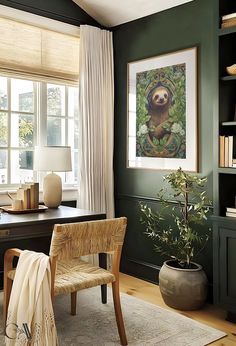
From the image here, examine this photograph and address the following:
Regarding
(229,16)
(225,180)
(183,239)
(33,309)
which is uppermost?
(229,16)

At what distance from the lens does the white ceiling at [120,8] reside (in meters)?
3.77

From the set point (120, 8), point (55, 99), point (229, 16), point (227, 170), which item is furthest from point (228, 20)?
point (55, 99)

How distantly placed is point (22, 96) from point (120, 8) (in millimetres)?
1266

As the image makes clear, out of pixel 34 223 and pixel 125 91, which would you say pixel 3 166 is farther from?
pixel 125 91

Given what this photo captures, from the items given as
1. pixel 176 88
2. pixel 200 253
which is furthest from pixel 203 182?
pixel 176 88

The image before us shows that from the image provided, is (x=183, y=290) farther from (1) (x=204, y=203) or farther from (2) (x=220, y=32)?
(2) (x=220, y=32)

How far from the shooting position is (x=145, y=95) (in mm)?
4008

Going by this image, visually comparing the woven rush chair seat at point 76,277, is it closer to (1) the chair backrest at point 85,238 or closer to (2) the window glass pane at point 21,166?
(1) the chair backrest at point 85,238

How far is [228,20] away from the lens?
3.05m

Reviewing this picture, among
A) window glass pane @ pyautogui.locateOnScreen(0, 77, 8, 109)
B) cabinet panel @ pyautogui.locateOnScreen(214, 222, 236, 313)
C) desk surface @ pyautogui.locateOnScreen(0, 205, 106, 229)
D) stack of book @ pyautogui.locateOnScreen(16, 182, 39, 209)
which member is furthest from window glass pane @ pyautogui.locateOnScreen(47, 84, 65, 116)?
cabinet panel @ pyautogui.locateOnScreen(214, 222, 236, 313)

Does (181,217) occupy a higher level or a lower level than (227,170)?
lower

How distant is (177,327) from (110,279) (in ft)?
2.16

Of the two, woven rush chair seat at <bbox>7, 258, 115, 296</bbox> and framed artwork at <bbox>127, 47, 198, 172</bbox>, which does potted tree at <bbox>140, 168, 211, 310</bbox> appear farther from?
woven rush chair seat at <bbox>7, 258, 115, 296</bbox>

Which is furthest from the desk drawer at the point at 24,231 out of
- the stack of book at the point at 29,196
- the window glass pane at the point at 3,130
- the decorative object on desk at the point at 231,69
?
the decorative object on desk at the point at 231,69
